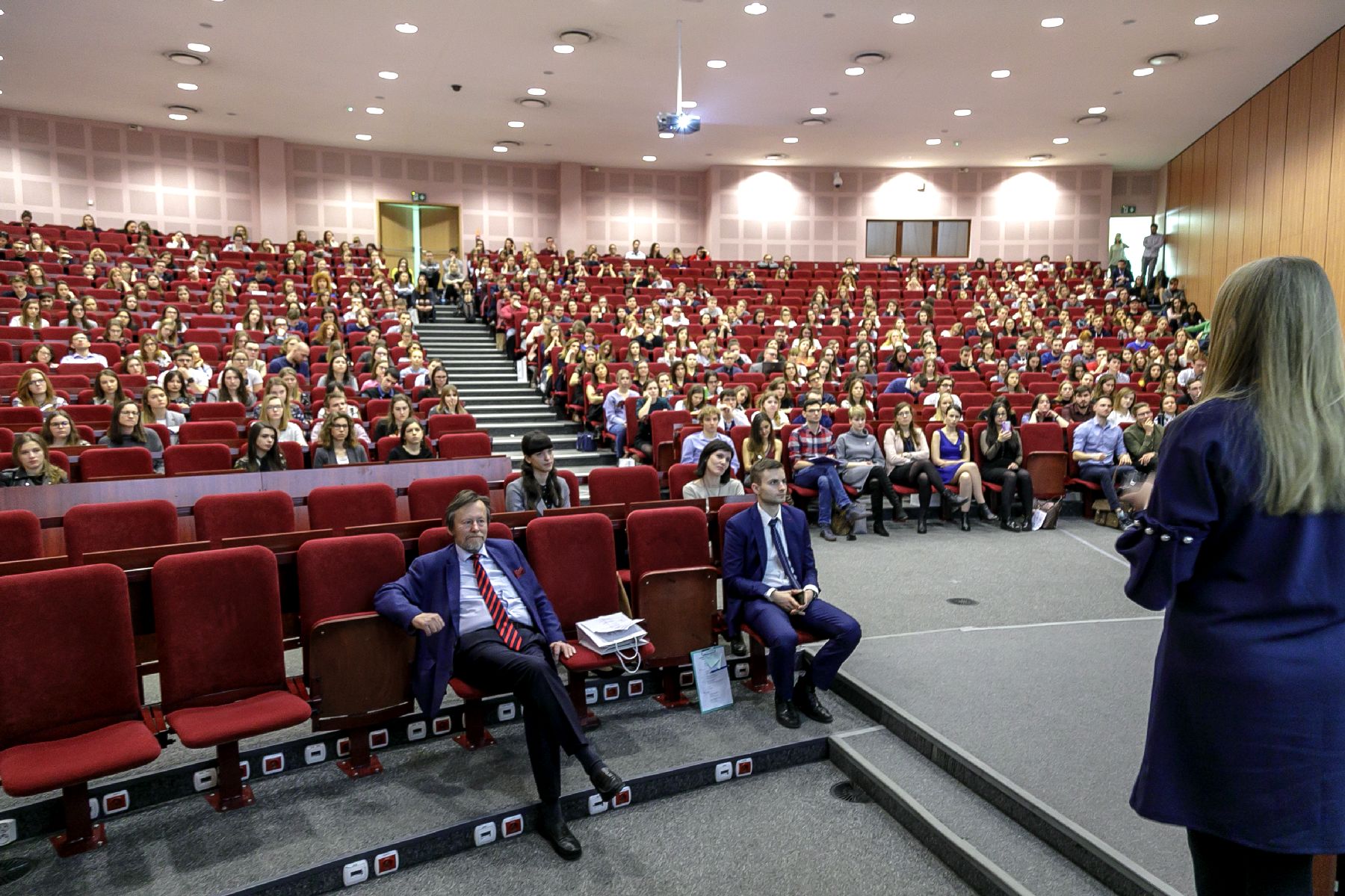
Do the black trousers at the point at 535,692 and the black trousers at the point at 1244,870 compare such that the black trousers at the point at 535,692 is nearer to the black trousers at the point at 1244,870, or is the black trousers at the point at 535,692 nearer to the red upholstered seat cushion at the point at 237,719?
the red upholstered seat cushion at the point at 237,719

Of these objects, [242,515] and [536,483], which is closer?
[242,515]

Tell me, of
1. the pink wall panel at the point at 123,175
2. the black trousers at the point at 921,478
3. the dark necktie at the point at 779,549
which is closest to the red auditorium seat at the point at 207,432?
the dark necktie at the point at 779,549

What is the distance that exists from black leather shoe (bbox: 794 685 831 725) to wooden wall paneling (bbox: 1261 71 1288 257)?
31.3ft

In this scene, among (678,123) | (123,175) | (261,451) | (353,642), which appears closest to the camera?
(353,642)

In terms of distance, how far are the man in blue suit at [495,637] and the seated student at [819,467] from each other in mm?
3056

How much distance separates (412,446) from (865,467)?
9.57 feet

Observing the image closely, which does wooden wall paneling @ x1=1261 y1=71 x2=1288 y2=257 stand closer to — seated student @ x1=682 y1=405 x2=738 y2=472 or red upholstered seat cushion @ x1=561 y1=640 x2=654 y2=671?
seated student @ x1=682 y1=405 x2=738 y2=472

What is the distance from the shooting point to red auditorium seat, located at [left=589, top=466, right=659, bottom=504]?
13.5 feet

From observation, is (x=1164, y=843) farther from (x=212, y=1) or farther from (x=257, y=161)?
(x=257, y=161)

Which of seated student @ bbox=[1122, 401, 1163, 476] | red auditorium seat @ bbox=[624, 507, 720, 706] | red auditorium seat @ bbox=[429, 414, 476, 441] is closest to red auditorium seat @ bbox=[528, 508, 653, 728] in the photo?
red auditorium seat @ bbox=[624, 507, 720, 706]

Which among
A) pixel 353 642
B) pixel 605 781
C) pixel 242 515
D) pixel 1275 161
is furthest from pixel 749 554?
pixel 1275 161

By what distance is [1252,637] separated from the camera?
1005 millimetres

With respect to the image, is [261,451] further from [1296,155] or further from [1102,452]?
[1296,155]

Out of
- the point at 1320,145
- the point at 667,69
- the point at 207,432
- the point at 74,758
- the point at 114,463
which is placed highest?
the point at 667,69
